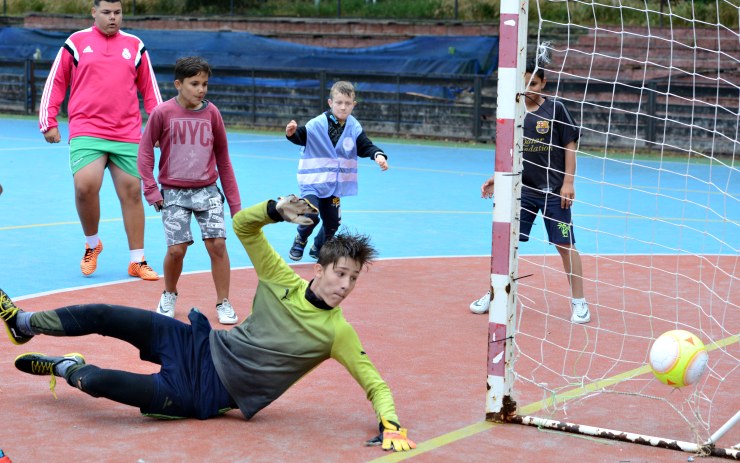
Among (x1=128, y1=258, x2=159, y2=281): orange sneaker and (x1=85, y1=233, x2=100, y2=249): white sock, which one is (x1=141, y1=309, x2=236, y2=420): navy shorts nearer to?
(x1=128, y1=258, x2=159, y2=281): orange sneaker

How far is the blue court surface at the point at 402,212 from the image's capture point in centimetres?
948

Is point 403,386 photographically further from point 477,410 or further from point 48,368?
point 48,368

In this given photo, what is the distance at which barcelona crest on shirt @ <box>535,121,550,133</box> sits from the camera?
24.6ft

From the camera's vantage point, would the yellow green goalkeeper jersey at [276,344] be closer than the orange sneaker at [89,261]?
Yes

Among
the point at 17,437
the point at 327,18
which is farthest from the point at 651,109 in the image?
the point at 17,437

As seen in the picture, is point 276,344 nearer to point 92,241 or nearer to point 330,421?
point 330,421

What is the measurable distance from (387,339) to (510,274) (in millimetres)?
1847

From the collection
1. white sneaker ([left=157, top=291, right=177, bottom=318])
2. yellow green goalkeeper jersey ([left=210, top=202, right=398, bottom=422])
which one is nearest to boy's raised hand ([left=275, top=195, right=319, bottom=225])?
yellow green goalkeeper jersey ([left=210, top=202, right=398, bottom=422])

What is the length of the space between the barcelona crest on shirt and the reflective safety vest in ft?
7.60

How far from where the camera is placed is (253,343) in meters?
5.09

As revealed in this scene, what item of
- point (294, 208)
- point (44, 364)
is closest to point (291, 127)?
point (44, 364)

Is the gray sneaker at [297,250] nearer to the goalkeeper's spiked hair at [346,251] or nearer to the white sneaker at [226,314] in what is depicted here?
the white sneaker at [226,314]

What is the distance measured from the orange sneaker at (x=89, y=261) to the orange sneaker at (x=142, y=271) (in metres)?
0.34

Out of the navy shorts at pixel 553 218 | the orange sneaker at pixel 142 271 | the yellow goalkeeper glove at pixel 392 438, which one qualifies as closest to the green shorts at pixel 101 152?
the orange sneaker at pixel 142 271
